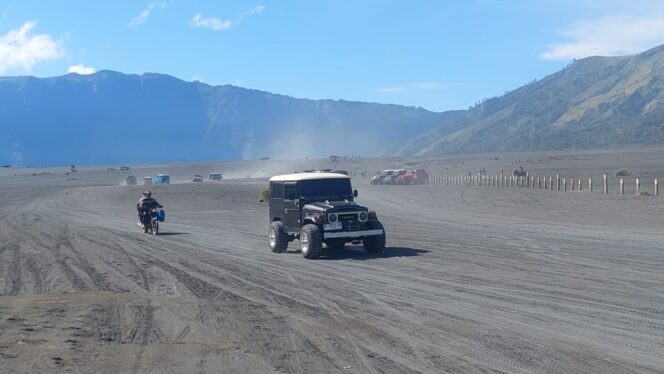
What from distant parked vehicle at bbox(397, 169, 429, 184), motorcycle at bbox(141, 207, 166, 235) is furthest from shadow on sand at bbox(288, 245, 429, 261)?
distant parked vehicle at bbox(397, 169, 429, 184)

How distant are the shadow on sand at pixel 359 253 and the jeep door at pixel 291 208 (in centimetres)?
103

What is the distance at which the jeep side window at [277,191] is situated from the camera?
72.5ft

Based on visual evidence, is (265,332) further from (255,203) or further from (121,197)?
(121,197)

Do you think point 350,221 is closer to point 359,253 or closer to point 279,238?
point 359,253

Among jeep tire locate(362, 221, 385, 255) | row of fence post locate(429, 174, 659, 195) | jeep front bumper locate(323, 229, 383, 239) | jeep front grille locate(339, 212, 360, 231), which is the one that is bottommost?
row of fence post locate(429, 174, 659, 195)

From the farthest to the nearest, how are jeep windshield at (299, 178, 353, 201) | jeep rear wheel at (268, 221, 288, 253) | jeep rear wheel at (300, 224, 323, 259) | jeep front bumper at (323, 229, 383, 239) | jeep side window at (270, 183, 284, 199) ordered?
jeep rear wheel at (268, 221, 288, 253) < jeep side window at (270, 183, 284, 199) < jeep windshield at (299, 178, 353, 201) < jeep front bumper at (323, 229, 383, 239) < jeep rear wheel at (300, 224, 323, 259)

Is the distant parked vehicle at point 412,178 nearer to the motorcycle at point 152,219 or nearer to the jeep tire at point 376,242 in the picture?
the motorcycle at point 152,219

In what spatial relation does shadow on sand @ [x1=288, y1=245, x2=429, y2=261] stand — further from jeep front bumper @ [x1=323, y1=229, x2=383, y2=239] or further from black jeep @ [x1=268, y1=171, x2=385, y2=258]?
jeep front bumper @ [x1=323, y1=229, x2=383, y2=239]

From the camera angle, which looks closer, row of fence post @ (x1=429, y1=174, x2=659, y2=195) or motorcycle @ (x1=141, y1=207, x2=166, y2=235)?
motorcycle @ (x1=141, y1=207, x2=166, y2=235)

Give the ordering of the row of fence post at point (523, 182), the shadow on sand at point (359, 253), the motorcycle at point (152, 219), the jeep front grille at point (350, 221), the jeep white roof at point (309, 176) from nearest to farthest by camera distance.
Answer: the jeep front grille at point (350, 221), the shadow on sand at point (359, 253), the jeep white roof at point (309, 176), the motorcycle at point (152, 219), the row of fence post at point (523, 182)

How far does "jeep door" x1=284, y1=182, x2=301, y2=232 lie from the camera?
850 inches

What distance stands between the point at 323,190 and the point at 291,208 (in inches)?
38.3

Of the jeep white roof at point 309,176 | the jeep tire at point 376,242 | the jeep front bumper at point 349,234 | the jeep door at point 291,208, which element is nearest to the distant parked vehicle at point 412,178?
the jeep white roof at point 309,176

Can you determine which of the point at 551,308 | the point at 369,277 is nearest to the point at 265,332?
the point at 551,308
